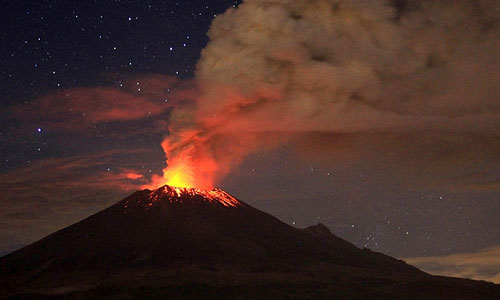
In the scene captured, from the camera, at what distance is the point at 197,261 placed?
320 ft

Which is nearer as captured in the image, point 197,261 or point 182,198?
point 197,261

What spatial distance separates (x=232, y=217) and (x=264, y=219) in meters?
9.57

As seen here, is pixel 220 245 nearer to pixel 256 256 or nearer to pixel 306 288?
pixel 256 256

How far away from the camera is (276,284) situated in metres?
83.8

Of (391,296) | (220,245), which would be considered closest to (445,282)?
(391,296)

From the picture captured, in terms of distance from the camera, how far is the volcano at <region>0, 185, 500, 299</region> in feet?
268

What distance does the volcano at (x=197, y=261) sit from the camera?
81750 millimetres

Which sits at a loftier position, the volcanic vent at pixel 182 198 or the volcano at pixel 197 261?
the volcanic vent at pixel 182 198

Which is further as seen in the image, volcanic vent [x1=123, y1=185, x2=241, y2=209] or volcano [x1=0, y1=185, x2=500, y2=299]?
volcanic vent [x1=123, y1=185, x2=241, y2=209]

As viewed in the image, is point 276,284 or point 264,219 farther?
point 264,219

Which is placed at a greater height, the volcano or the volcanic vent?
the volcanic vent

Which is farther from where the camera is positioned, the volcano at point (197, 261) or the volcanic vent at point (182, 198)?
the volcanic vent at point (182, 198)

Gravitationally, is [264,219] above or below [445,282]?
above

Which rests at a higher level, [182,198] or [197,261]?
[182,198]
